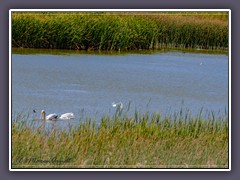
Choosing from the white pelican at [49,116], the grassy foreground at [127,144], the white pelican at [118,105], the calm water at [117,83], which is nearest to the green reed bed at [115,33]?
the calm water at [117,83]

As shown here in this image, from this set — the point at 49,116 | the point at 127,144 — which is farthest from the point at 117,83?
the point at 127,144

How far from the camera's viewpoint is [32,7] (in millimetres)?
8539

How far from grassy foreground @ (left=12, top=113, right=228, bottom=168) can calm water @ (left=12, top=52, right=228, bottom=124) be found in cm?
38

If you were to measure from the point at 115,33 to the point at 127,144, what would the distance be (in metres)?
2.63

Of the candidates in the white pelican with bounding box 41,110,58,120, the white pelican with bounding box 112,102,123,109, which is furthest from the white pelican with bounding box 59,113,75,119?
the white pelican with bounding box 112,102,123,109

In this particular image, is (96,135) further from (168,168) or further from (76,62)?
(76,62)

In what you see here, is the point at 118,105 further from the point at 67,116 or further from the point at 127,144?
the point at 127,144

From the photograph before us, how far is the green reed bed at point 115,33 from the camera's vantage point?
10508mm

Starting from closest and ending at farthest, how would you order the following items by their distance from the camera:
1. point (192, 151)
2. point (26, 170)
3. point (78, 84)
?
1. point (26, 170)
2. point (192, 151)
3. point (78, 84)

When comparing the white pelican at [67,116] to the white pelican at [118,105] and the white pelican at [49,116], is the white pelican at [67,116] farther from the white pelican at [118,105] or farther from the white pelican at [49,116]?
the white pelican at [118,105]

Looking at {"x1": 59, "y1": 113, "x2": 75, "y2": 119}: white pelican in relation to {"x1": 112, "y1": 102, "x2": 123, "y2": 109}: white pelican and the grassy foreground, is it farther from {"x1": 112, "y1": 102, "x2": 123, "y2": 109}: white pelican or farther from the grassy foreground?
{"x1": 112, "y1": 102, "x2": 123, "y2": 109}: white pelican

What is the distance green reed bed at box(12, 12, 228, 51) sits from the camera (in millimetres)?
10508

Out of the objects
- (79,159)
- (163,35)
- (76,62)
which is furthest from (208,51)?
(79,159)

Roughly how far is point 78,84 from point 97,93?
0.31 m
